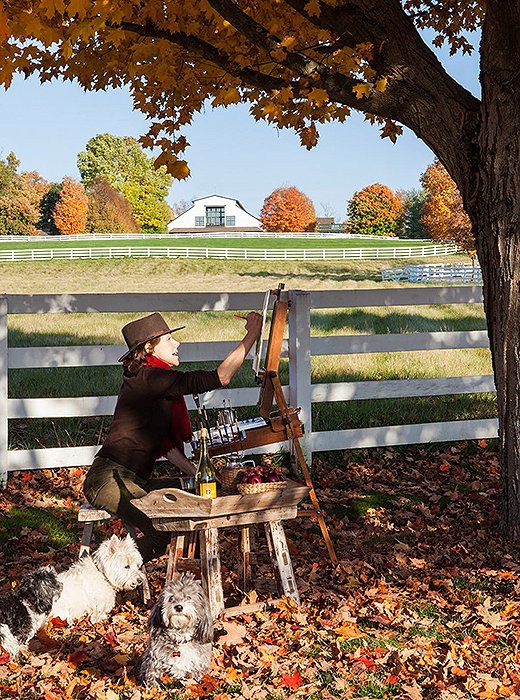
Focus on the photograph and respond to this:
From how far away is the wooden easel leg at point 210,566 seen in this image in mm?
5578

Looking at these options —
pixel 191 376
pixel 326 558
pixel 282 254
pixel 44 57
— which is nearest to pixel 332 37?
pixel 44 57

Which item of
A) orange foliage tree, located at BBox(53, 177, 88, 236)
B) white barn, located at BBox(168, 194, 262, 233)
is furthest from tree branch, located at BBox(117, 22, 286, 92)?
white barn, located at BBox(168, 194, 262, 233)

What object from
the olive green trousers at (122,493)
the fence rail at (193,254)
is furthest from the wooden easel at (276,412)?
the fence rail at (193,254)

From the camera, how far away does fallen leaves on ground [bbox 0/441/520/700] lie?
4895 mm

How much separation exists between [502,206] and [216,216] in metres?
114

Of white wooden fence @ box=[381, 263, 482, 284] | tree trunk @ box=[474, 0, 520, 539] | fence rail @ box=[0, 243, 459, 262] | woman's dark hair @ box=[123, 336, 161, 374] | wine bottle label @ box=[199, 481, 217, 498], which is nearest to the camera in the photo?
wine bottle label @ box=[199, 481, 217, 498]

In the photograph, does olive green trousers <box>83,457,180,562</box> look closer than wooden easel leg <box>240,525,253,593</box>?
Yes

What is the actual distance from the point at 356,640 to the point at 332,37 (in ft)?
15.2

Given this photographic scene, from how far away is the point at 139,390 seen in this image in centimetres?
584

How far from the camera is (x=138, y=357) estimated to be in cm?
591

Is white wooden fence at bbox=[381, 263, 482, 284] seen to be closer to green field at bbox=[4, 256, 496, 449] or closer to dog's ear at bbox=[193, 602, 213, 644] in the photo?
green field at bbox=[4, 256, 496, 449]

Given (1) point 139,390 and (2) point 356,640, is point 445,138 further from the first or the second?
(2) point 356,640

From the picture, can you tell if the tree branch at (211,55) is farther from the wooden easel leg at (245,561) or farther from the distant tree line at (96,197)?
the distant tree line at (96,197)

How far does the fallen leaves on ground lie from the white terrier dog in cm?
11
